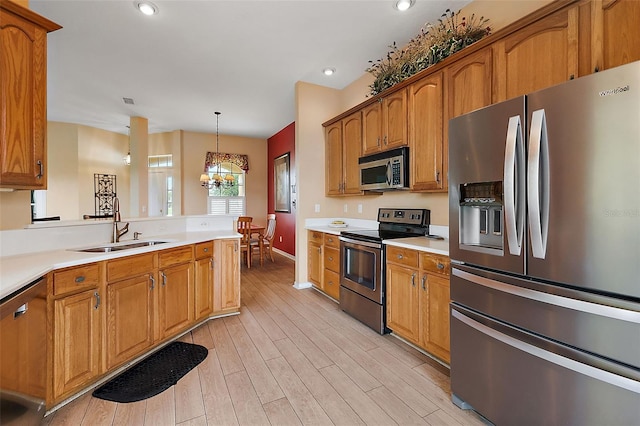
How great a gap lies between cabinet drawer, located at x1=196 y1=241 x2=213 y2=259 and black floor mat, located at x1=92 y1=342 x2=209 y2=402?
0.82 metres

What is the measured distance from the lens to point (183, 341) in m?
2.61

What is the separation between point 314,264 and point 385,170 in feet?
5.67

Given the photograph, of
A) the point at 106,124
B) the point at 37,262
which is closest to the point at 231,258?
the point at 37,262

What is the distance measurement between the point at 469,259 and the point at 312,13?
258 cm

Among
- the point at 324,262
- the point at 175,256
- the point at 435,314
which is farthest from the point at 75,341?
the point at 324,262

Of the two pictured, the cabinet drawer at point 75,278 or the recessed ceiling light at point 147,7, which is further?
the recessed ceiling light at point 147,7

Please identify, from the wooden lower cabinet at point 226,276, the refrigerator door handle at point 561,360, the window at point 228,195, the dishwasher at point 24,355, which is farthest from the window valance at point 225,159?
the refrigerator door handle at point 561,360

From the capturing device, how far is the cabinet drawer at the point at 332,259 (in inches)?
138

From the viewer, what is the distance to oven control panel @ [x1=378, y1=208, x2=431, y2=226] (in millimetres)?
2934

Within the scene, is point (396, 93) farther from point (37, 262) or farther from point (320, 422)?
point (37, 262)

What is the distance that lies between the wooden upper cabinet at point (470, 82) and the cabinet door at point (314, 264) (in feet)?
7.77

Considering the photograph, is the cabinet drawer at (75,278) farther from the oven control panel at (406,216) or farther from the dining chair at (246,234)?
the dining chair at (246,234)

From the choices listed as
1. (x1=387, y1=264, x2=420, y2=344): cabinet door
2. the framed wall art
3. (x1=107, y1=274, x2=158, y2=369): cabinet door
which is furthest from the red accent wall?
(x1=107, y1=274, x2=158, y2=369): cabinet door

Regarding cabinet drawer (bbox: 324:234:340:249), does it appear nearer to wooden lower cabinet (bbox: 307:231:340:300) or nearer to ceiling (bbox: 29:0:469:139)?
wooden lower cabinet (bbox: 307:231:340:300)
